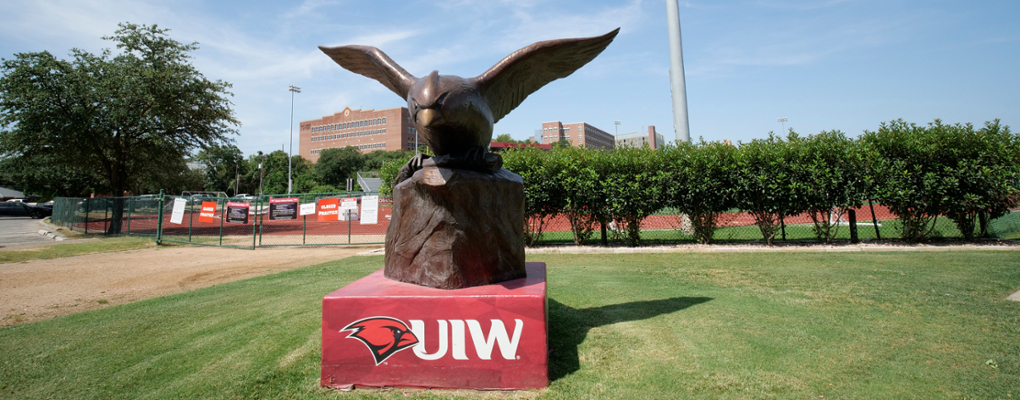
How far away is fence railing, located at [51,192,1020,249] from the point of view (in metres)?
10.9

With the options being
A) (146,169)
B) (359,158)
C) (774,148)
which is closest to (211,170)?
(359,158)

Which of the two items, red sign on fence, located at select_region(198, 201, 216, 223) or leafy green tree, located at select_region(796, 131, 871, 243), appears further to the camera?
red sign on fence, located at select_region(198, 201, 216, 223)

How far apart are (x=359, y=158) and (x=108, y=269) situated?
177 ft

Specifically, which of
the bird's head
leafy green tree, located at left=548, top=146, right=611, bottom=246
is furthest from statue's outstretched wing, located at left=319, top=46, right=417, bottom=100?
leafy green tree, located at left=548, top=146, right=611, bottom=246

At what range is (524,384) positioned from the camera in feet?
9.09

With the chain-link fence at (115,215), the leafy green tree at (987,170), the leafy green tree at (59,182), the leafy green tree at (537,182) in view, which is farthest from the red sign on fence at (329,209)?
the leafy green tree at (59,182)

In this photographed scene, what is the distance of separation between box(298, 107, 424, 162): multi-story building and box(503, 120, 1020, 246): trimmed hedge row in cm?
7485

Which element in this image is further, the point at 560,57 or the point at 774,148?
the point at 774,148

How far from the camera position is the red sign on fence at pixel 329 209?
1220 centimetres

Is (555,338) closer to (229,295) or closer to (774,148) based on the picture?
(229,295)

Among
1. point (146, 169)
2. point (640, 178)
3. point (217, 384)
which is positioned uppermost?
point (146, 169)

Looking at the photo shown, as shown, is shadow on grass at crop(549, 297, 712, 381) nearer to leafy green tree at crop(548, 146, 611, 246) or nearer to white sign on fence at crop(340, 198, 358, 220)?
leafy green tree at crop(548, 146, 611, 246)

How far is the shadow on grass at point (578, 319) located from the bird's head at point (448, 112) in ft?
5.57

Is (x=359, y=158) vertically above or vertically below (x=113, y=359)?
above
